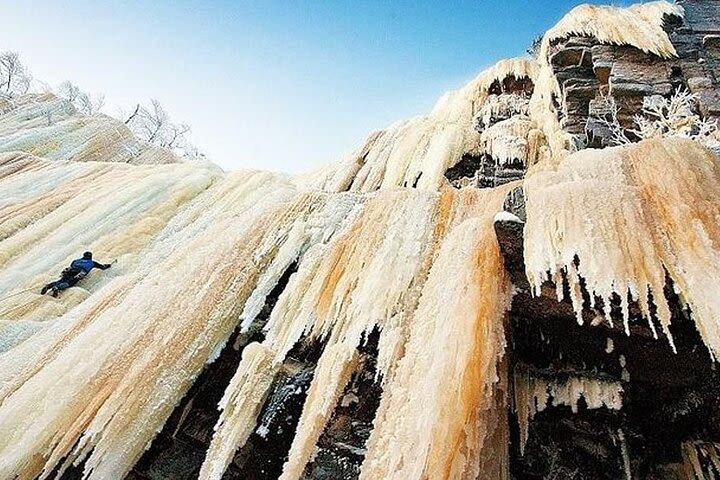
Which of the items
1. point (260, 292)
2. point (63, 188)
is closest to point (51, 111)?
point (63, 188)

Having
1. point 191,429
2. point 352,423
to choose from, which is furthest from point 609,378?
point 191,429

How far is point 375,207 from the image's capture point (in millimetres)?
5309

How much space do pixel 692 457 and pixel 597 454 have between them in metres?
0.85

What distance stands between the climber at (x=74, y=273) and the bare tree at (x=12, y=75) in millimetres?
21745

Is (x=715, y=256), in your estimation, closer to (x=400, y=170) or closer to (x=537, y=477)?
(x=537, y=477)

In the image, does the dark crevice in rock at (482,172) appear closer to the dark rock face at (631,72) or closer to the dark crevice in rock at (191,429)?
the dark rock face at (631,72)

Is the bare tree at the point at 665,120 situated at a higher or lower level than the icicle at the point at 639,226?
higher

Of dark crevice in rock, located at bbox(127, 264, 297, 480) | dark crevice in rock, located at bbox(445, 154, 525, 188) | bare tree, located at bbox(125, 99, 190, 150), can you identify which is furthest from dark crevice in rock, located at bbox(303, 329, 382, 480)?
bare tree, located at bbox(125, 99, 190, 150)

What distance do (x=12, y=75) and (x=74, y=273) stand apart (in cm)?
2289

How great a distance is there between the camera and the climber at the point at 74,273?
530 cm

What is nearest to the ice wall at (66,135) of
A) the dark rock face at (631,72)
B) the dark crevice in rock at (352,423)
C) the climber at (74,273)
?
the climber at (74,273)

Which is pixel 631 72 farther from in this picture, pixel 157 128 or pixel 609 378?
pixel 157 128

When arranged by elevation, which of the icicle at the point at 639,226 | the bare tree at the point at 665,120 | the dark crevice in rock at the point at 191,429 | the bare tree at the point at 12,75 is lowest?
the dark crevice in rock at the point at 191,429

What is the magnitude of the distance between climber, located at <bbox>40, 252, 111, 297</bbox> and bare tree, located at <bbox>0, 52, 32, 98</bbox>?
856 inches
